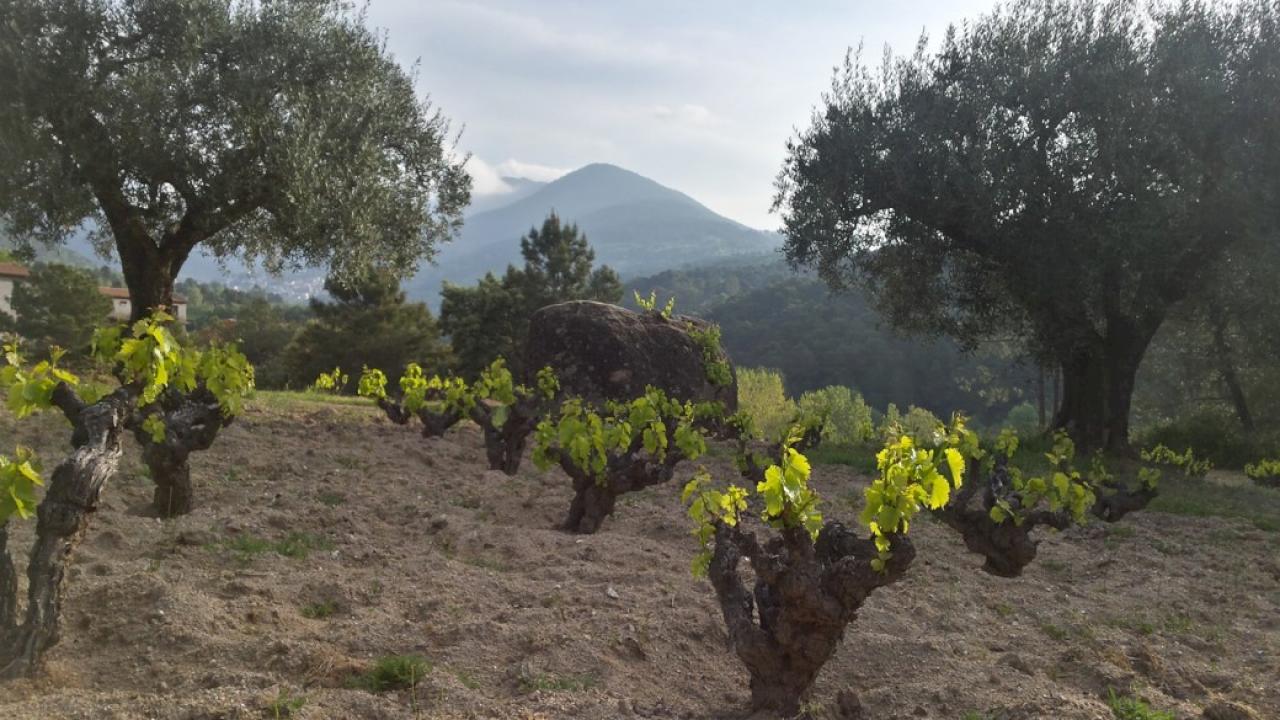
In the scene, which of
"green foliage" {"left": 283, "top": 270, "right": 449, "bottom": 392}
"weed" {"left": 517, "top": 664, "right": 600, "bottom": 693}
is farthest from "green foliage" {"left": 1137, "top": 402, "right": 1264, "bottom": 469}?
"green foliage" {"left": 283, "top": 270, "right": 449, "bottom": 392}

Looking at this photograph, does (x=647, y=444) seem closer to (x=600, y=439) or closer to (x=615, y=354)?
(x=600, y=439)

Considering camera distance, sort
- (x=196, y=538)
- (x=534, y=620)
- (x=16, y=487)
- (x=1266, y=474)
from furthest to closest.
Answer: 1. (x=1266, y=474)
2. (x=196, y=538)
3. (x=534, y=620)
4. (x=16, y=487)

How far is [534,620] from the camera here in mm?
5895

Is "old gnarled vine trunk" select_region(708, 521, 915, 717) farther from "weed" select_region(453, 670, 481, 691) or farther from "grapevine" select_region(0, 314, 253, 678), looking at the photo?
"grapevine" select_region(0, 314, 253, 678)

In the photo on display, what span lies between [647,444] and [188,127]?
1248 cm

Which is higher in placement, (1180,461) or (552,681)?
(1180,461)

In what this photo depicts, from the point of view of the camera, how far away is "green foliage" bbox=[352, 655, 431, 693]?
4.72 m

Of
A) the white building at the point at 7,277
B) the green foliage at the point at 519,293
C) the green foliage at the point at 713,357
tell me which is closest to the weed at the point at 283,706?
the green foliage at the point at 713,357

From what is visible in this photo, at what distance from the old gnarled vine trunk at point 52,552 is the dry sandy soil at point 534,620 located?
0.68 feet

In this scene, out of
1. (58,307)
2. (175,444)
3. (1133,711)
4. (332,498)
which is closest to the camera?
(1133,711)

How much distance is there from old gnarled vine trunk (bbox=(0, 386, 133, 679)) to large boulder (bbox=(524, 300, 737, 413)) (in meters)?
12.6

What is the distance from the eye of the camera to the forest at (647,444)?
4.85 metres

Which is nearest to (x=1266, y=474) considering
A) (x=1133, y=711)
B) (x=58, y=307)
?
(x=1133, y=711)

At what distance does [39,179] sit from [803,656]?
57.0ft
